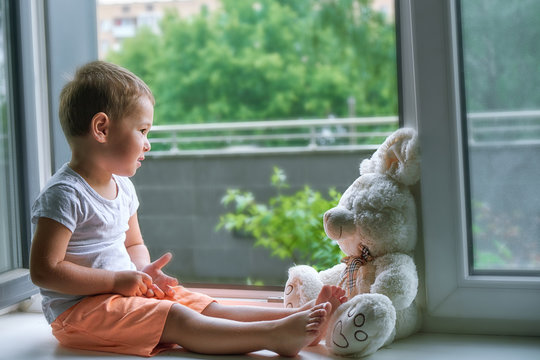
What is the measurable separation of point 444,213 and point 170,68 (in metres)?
4.92

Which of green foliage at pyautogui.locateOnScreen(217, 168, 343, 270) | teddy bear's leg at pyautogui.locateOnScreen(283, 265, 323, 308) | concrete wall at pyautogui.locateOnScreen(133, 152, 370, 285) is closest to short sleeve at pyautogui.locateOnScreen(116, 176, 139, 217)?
teddy bear's leg at pyautogui.locateOnScreen(283, 265, 323, 308)

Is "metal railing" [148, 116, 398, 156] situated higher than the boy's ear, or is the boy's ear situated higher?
"metal railing" [148, 116, 398, 156]

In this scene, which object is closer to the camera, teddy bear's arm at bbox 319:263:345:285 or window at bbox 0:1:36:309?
teddy bear's arm at bbox 319:263:345:285

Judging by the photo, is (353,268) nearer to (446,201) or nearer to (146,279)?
(446,201)

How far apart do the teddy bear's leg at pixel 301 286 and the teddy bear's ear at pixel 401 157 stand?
23cm

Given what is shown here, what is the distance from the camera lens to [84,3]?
1.36m

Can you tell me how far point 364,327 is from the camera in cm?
84

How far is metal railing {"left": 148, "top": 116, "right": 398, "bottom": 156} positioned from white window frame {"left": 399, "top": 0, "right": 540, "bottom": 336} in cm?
208

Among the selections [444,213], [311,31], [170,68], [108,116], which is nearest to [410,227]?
[444,213]

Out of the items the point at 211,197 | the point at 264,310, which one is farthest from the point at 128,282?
the point at 211,197

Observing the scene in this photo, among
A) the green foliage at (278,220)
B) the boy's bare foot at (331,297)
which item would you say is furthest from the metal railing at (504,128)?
the green foliage at (278,220)

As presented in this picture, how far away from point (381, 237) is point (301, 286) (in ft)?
0.58

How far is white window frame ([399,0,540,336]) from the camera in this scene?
3.12 ft

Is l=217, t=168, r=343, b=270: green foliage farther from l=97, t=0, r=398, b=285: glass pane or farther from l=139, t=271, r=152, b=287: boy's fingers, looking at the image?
l=139, t=271, r=152, b=287: boy's fingers
